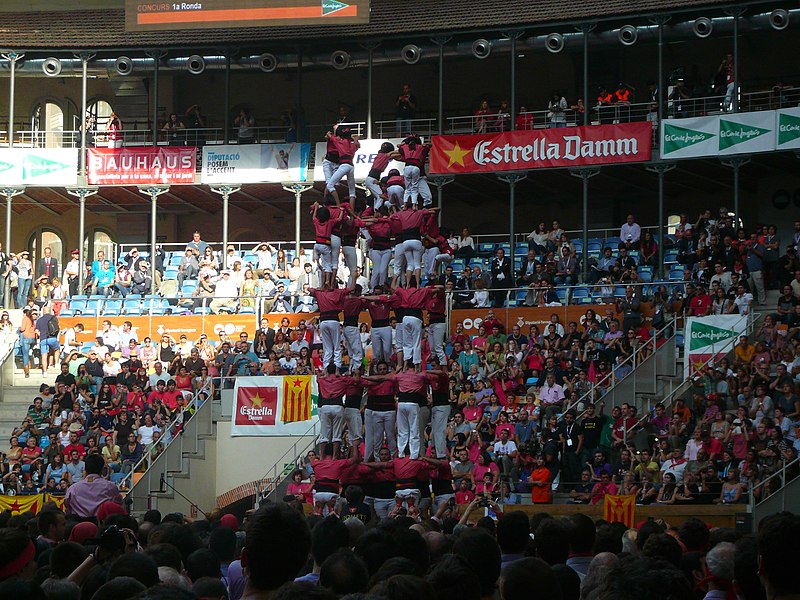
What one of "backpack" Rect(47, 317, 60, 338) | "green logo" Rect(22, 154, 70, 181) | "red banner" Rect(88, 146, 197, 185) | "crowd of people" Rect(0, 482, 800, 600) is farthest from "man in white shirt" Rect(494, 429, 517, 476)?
Result: "green logo" Rect(22, 154, 70, 181)

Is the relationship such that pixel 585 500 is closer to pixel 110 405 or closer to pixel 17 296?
pixel 110 405

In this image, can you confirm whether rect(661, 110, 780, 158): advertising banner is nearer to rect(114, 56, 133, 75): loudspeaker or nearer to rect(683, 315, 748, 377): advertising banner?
rect(683, 315, 748, 377): advertising banner

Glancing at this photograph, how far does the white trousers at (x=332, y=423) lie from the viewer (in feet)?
62.4

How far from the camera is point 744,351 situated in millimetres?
24562

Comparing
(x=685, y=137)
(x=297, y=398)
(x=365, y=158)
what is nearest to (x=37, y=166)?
(x=365, y=158)

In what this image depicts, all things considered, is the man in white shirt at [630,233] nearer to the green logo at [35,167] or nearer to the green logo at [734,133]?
the green logo at [734,133]

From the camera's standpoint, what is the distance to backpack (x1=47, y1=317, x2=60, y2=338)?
32.3 metres

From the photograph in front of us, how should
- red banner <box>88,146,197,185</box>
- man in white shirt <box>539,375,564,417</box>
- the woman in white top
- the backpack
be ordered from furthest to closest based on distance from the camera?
1. red banner <box>88,146,197,185</box>
2. the woman in white top
3. the backpack
4. man in white shirt <box>539,375,564,417</box>

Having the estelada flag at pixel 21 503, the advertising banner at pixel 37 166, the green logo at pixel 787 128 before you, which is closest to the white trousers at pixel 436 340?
the estelada flag at pixel 21 503

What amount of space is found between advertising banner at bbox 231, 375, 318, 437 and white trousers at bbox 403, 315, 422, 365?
855 cm

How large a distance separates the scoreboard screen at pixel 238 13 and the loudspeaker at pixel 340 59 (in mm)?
1530

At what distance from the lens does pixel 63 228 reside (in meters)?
43.2

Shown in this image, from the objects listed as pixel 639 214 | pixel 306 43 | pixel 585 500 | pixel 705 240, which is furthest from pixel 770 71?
pixel 585 500

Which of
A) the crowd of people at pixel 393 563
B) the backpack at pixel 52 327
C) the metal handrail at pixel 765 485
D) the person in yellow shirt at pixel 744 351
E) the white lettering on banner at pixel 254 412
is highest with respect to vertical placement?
the backpack at pixel 52 327
